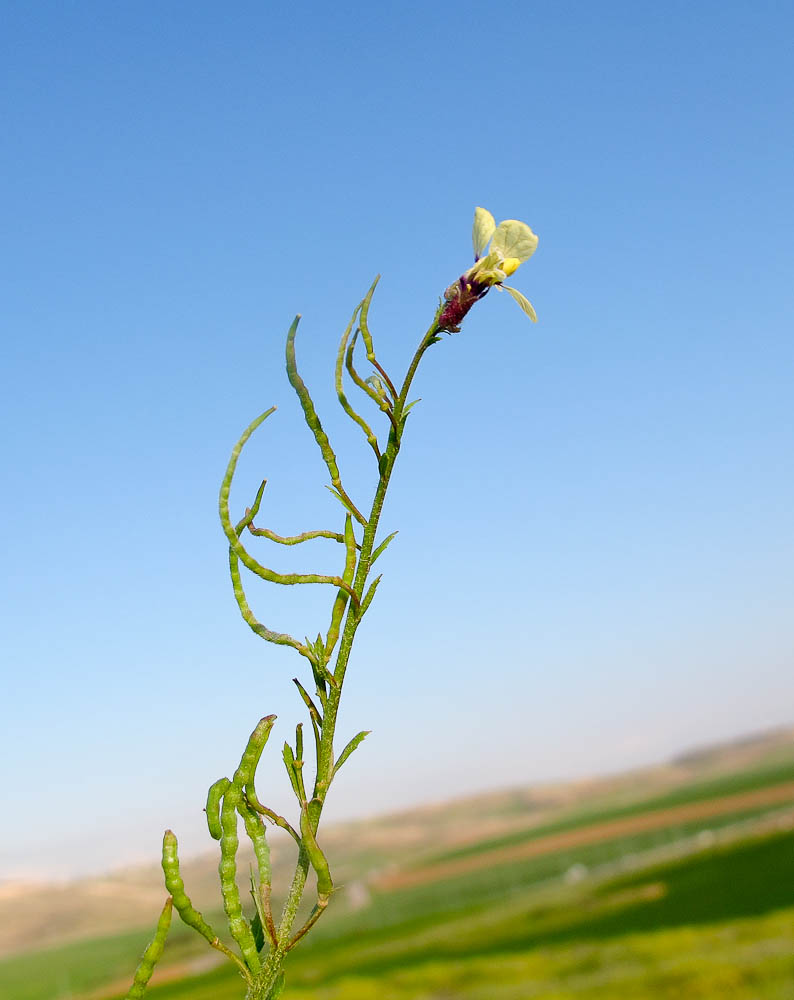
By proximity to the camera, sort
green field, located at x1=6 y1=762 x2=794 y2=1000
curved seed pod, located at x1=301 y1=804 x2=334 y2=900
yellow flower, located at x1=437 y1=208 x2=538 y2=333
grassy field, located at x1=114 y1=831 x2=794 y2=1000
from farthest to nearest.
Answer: green field, located at x1=6 y1=762 x2=794 y2=1000 < grassy field, located at x1=114 y1=831 x2=794 y2=1000 < yellow flower, located at x1=437 y1=208 x2=538 y2=333 < curved seed pod, located at x1=301 y1=804 x2=334 y2=900

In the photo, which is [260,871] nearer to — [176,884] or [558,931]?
[176,884]

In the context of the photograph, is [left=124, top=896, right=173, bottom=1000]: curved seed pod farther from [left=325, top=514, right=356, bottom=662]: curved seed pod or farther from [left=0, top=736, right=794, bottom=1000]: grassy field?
[left=0, top=736, right=794, bottom=1000]: grassy field

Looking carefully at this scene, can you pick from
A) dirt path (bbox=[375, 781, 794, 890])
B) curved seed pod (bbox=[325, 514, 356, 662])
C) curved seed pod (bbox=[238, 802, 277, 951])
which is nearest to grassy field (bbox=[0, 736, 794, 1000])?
dirt path (bbox=[375, 781, 794, 890])

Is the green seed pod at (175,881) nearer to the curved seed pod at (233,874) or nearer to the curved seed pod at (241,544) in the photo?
the curved seed pod at (233,874)

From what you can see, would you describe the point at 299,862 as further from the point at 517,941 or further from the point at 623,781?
the point at 623,781

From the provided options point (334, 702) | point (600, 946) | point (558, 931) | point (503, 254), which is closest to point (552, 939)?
point (558, 931)
